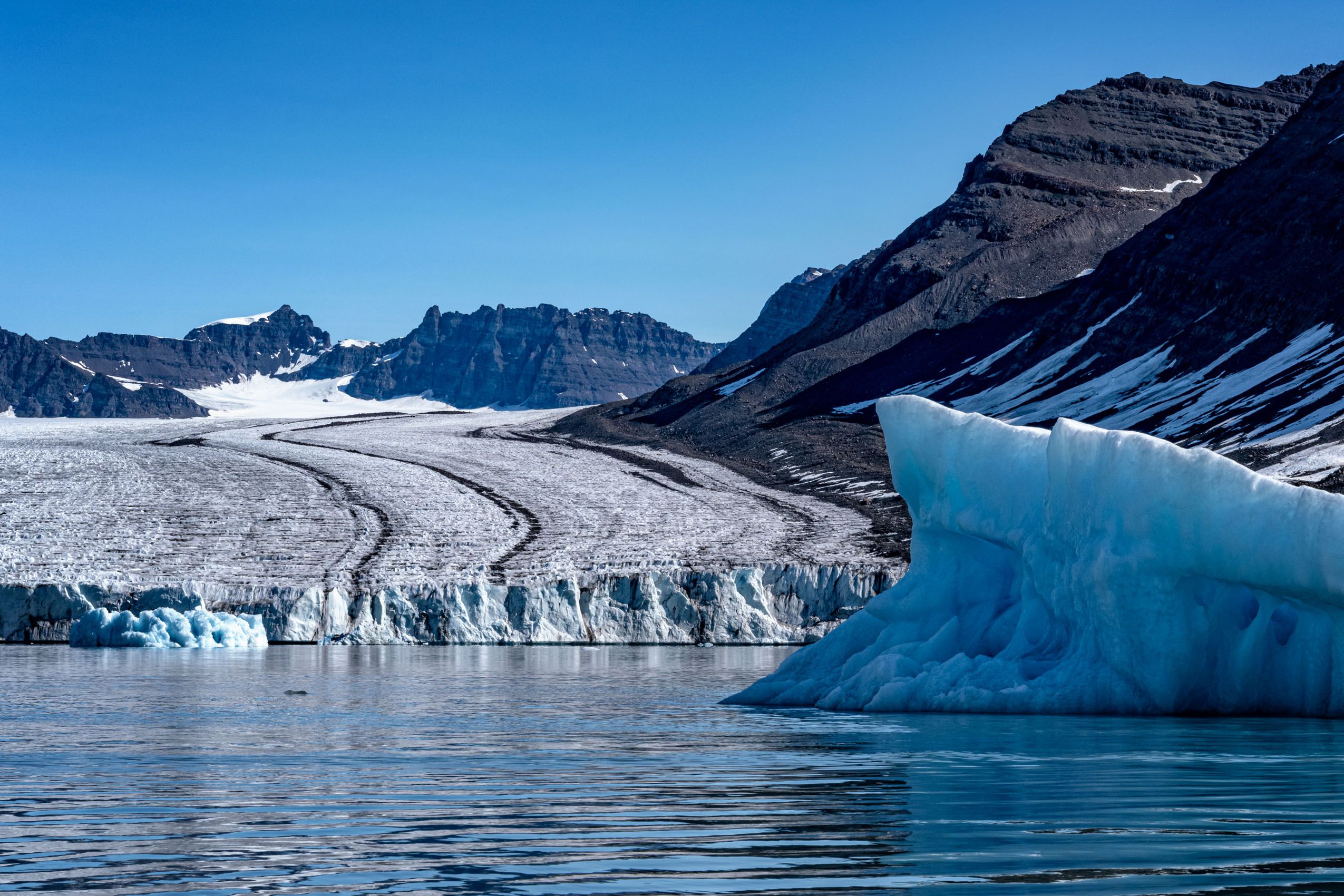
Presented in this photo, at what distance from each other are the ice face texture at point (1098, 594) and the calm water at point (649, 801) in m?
0.62

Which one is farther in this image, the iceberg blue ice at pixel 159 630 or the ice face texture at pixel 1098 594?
the iceberg blue ice at pixel 159 630

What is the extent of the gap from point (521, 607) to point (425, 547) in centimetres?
798

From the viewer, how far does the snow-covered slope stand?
3291cm

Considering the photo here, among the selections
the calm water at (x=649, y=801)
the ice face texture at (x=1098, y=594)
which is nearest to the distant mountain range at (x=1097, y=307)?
the ice face texture at (x=1098, y=594)

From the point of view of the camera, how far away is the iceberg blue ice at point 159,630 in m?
30.4

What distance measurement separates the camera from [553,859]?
6.20 meters

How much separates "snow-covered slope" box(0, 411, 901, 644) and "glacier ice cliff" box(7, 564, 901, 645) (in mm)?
46

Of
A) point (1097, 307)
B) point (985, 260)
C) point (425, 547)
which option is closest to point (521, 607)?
point (425, 547)

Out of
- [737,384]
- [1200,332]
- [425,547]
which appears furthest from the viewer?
[737,384]

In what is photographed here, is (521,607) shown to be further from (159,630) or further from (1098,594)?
(1098,594)

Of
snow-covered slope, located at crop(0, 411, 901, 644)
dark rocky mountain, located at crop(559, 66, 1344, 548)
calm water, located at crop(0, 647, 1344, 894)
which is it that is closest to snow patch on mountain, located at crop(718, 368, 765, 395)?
dark rocky mountain, located at crop(559, 66, 1344, 548)

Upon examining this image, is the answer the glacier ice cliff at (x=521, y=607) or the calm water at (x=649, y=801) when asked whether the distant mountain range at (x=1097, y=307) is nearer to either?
the glacier ice cliff at (x=521, y=607)

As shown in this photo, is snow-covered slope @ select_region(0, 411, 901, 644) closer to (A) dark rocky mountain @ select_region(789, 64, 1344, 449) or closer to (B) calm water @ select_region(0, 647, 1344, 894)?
(B) calm water @ select_region(0, 647, 1344, 894)

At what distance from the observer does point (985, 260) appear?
10925cm
